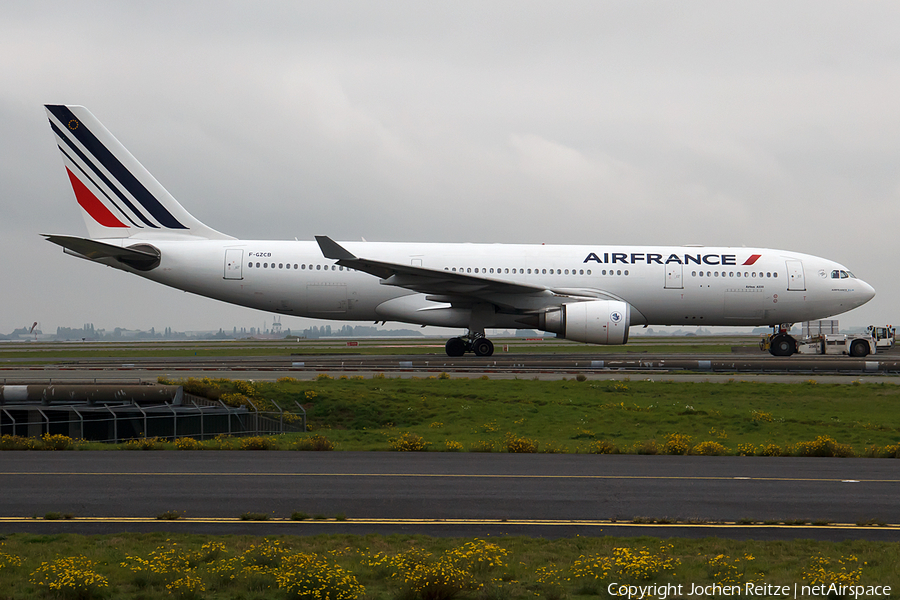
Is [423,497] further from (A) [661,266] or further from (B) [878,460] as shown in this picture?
(A) [661,266]

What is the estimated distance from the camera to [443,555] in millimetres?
6535

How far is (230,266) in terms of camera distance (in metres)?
29.9

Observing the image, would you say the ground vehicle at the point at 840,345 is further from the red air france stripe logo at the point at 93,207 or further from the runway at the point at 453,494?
the red air france stripe logo at the point at 93,207

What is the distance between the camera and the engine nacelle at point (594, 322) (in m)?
27.8

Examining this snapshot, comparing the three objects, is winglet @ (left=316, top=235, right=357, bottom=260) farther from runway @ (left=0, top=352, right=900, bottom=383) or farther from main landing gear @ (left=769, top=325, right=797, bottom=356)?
main landing gear @ (left=769, top=325, right=797, bottom=356)

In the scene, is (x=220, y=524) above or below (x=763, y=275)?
below

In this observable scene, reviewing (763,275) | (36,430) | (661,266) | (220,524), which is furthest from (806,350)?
(220,524)

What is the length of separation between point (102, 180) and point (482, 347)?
1664 cm

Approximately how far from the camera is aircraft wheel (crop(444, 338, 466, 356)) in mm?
31109

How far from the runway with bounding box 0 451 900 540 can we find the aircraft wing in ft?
47.2

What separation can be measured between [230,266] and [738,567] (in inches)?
1025

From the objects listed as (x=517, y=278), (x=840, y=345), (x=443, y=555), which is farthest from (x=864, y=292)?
(x=443, y=555)

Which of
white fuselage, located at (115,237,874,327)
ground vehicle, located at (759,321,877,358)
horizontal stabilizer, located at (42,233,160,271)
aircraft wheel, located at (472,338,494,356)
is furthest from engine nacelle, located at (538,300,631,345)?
horizontal stabilizer, located at (42,233,160,271)

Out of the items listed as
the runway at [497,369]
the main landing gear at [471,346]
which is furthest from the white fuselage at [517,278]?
the runway at [497,369]
